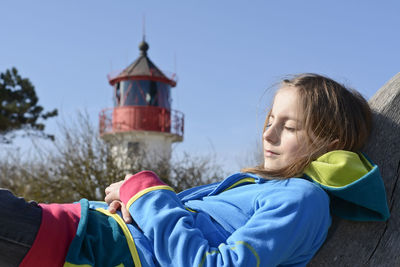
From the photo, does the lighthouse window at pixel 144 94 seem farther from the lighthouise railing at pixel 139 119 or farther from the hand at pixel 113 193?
the hand at pixel 113 193

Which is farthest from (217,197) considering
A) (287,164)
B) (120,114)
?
(120,114)

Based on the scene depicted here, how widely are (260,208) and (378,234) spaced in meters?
0.47

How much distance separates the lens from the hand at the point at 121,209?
1.83 m

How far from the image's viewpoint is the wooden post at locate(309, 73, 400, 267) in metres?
1.80

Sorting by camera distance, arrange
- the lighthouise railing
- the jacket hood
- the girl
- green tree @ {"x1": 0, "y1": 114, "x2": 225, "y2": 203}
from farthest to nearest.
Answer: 1. the lighthouise railing
2. green tree @ {"x1": 0, "y1": 114, "x2": 225, "y2": 203}
3. the jacket hood
4. the girl

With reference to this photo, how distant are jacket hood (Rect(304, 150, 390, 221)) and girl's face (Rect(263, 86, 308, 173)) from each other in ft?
0.45

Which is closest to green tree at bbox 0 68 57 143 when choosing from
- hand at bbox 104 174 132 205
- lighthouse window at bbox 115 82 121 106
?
Answer: lighthouse window at bbox 115 82 121 106

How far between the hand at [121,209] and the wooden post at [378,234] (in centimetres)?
70

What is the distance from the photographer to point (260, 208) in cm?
173

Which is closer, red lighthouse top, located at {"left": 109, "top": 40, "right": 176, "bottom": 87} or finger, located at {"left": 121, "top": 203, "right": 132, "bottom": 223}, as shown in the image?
finger, located at {"left": 121, "top": 203, "right": 132, "bottom": 223}

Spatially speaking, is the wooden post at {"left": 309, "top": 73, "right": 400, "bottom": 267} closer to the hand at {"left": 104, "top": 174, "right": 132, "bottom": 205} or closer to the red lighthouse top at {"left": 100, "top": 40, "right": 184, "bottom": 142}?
the hand at {"left": 104, "top": 174, "right": 132, "bottom": 205}

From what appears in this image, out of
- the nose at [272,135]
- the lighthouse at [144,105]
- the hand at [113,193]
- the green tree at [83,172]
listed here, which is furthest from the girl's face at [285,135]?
the lighthouse at [144,105]

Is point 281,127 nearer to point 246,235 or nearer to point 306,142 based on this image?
point 306,142

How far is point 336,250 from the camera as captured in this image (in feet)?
5.94
